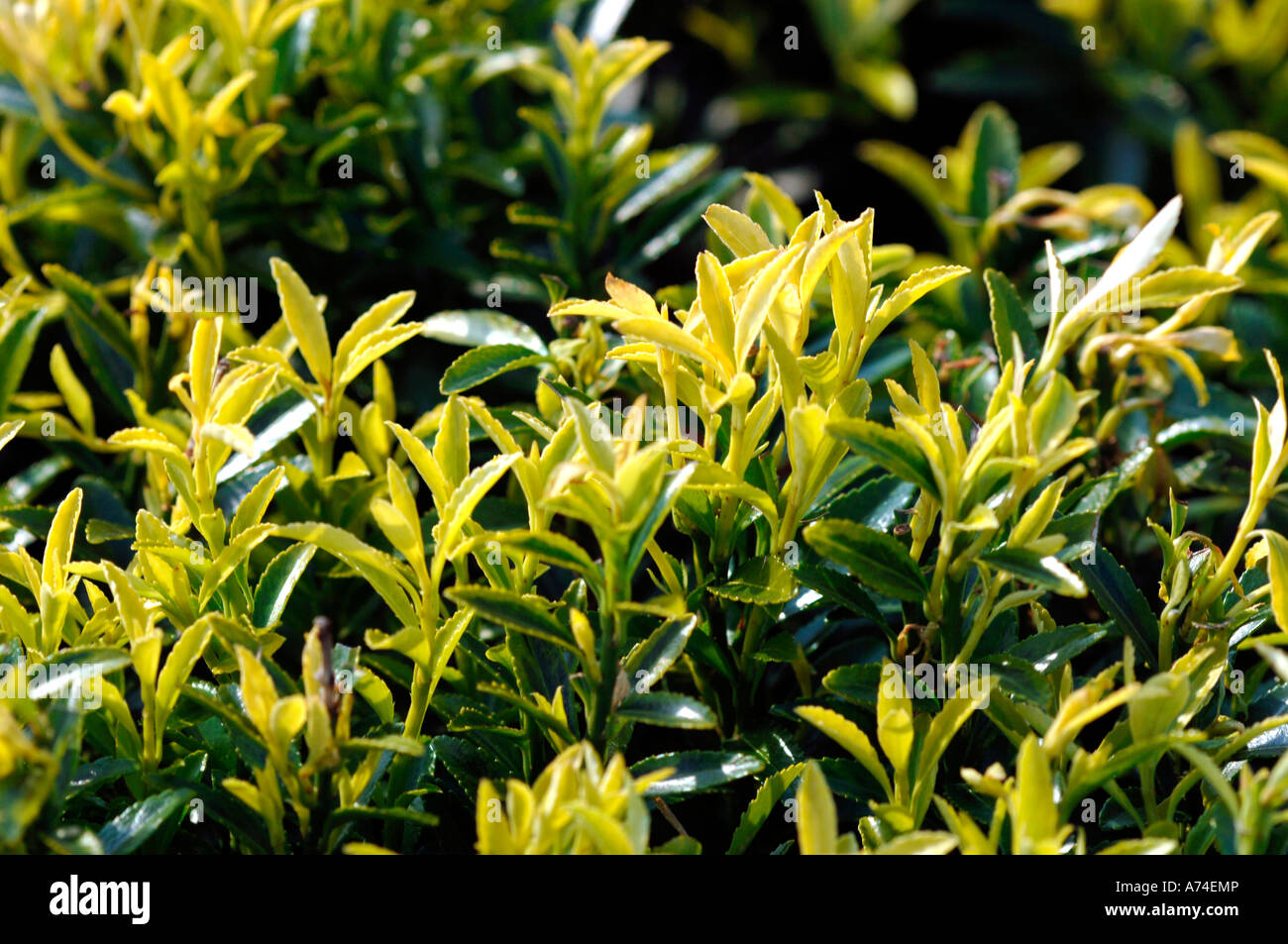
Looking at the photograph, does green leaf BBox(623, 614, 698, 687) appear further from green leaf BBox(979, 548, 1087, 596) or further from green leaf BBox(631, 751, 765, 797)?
green leaf BBox(979, 548, 1087, 596)

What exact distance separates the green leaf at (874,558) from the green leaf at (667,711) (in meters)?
0.21

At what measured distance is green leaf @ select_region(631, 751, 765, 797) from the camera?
124cm

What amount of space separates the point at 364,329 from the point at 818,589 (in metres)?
0.63

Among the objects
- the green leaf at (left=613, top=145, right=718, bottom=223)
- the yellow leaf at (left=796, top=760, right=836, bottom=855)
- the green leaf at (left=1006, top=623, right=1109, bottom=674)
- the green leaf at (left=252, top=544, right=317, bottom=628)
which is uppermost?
the green leaf at (left=613, top=145, right=718, bottom=223)

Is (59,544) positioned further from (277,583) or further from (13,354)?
(13,354)

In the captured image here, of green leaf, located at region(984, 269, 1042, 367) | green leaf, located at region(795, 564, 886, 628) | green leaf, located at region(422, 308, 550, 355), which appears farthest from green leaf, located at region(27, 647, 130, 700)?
green leaf, located at region(984, 269, 1042, 367)

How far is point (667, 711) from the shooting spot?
1.21 metres

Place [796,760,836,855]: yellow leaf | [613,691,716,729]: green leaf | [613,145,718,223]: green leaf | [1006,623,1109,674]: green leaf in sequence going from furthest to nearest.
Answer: [613,145,718,223]: green leaf → [1006,623,1109,674]: green leaf → [613,691,716,729]: green leaf → [796,760,836,855]: yellow leaf

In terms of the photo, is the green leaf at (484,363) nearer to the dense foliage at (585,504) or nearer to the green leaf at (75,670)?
the dense foliage at (585,504)

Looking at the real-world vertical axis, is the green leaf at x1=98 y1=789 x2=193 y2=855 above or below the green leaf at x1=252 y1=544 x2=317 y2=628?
below

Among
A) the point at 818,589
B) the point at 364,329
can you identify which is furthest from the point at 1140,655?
the point at 364,329

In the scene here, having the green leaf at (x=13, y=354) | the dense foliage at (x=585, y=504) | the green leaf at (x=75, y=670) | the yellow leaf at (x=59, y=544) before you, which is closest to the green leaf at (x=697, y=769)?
the dense foliage at (x=585, y=504)

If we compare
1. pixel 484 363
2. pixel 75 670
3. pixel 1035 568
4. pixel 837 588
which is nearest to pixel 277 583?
pixel 75 670

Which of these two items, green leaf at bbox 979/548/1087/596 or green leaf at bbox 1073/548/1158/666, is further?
green leaf at bbox 1073/548/1158/666
